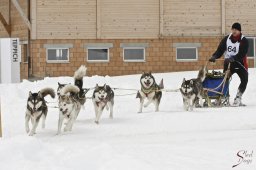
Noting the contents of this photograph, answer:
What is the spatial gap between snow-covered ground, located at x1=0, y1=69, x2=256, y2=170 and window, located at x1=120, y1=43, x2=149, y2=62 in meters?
7.61

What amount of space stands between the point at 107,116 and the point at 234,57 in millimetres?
3683

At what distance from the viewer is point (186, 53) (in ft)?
81.9

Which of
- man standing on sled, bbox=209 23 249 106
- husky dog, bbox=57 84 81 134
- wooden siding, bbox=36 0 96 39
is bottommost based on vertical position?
husky dog, bbox=57 84 81 134

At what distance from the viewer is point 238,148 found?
7727 millimetres

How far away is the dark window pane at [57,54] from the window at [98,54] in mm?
1042

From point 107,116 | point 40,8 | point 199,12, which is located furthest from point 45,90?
point 199,12

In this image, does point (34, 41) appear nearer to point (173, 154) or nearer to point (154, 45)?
point (154, 45)

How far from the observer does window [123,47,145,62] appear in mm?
24547

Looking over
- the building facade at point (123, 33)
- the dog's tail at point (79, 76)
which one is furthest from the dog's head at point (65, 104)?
the building facade at point (123, 33)

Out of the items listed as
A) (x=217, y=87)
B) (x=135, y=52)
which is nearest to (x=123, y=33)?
(x=135, y=52)

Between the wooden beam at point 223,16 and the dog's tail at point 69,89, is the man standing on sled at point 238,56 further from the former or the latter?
the wooden beam at point 223,16

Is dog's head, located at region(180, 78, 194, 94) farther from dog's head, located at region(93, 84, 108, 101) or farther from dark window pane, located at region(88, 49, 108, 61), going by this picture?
dark window pane, located at region(88, 49, 108, 61)

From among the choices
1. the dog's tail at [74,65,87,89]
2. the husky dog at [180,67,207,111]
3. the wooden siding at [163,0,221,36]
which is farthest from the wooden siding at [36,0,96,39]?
the dog's tail at [74,65,87,89]

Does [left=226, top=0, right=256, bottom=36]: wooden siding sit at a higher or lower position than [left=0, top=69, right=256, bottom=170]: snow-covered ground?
higher
